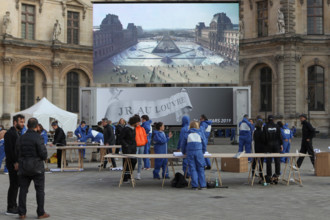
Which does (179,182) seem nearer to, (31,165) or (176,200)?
(176,200)

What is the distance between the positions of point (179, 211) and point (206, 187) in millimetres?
3314

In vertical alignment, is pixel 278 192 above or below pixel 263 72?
below

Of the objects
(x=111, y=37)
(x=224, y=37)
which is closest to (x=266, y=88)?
(x=224, y=37)

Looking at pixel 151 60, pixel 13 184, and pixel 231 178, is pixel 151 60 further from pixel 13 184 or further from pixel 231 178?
pixel 13 184

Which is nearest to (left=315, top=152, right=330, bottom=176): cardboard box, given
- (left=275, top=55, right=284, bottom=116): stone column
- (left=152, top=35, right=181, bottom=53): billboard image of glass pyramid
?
(left=152, top=35, right=181, bottom=53): billboard image of glass pyramid

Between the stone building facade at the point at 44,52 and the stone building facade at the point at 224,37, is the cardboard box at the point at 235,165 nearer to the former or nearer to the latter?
the stone building facade at the point at 224,37

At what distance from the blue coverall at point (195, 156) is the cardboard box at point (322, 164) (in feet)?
14.2

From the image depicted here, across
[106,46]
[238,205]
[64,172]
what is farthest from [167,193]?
[106,46]

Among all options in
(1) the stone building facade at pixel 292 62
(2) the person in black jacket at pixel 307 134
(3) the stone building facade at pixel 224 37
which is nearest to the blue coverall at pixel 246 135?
(2) the person in black jacket at pixel 307 134

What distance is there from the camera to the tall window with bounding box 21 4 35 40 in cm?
4066

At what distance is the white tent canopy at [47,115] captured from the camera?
28906 millimetres

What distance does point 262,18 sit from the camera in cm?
4269

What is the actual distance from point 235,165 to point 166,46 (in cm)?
2231

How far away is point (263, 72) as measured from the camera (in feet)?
138
